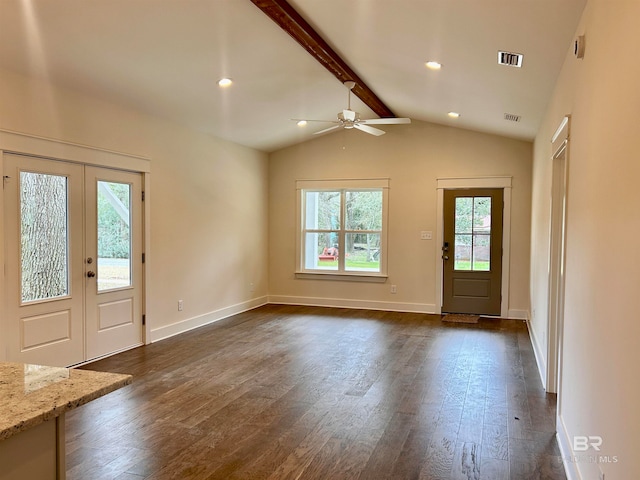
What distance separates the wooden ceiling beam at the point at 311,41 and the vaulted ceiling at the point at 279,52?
3 cm

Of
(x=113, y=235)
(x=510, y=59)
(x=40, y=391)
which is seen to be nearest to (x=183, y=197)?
(x=113, y=235)

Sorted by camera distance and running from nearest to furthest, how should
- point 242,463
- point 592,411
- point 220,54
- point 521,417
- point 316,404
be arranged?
point 592,411
point 242,463
point 521,417
point 316,404
point 220,54

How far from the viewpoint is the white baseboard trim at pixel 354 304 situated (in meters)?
7.54

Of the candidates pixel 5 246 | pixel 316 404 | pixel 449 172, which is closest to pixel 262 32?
pixel 5 246

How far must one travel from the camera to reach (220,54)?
4289 millimetres

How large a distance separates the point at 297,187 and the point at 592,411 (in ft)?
21.3

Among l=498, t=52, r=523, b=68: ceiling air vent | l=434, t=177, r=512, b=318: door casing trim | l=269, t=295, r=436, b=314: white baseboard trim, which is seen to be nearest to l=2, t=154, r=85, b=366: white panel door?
l=498, t=52, r=523, b=68: ceiling air vent

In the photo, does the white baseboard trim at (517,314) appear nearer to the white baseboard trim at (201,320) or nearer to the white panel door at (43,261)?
the white baseboard trim at (201,320)

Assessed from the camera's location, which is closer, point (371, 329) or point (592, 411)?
point (592, 411)

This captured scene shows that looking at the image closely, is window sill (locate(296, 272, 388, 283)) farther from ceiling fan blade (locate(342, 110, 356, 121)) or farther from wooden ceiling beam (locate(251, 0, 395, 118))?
ceiling fan blade (locate(342, 110, 356, 121))

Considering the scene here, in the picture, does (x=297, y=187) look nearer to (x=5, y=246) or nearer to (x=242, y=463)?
(x=5, y=246)

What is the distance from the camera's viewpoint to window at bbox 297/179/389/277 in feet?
25.6

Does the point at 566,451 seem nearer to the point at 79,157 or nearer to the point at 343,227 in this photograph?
the point at 79,157

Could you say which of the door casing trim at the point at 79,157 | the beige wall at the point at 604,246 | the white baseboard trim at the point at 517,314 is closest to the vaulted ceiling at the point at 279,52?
the door casing trim at the point at 79,157
